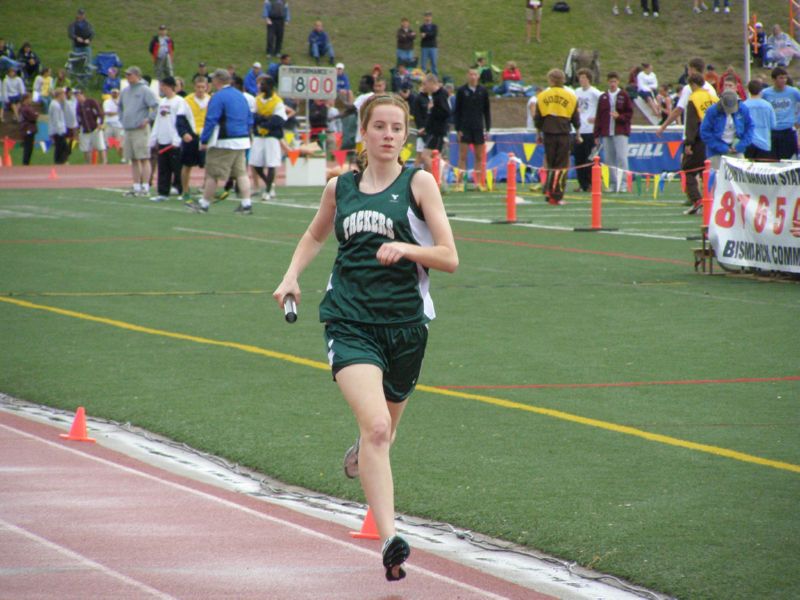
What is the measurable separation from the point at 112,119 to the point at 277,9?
9084mm

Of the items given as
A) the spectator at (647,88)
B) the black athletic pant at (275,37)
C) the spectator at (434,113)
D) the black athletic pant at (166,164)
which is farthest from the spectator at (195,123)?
the black athletic pant at (275,37)

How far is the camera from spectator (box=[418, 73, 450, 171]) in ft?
93.5

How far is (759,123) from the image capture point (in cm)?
2077

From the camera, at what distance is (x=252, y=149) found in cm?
2750

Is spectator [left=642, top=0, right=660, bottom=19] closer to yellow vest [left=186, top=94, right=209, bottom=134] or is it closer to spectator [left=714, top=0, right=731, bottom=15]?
spectator [left=714, top=0, right=731, bottom=15]

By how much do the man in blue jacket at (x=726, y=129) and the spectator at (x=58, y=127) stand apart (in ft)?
73.7

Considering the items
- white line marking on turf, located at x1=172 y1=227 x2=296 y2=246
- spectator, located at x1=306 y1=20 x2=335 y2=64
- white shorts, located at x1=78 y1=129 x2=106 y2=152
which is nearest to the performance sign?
white shorts, located at x1=78 y1=129 x2=106 y2=152

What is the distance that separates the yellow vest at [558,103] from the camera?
25812 mm

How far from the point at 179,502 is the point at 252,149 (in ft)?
68.7

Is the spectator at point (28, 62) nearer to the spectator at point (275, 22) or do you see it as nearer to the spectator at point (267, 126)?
the spectator at point (275, 22)

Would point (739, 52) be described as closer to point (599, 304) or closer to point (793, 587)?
point (599, 304)

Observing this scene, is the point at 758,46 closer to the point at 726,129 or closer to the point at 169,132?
the point at 169,132

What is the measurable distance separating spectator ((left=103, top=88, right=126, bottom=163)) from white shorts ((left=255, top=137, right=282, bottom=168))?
16.2 metres

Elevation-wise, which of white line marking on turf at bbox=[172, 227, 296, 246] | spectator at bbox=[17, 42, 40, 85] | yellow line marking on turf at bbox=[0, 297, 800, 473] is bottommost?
white line marking on turf at bbox=[172, 227, 296, 246]
